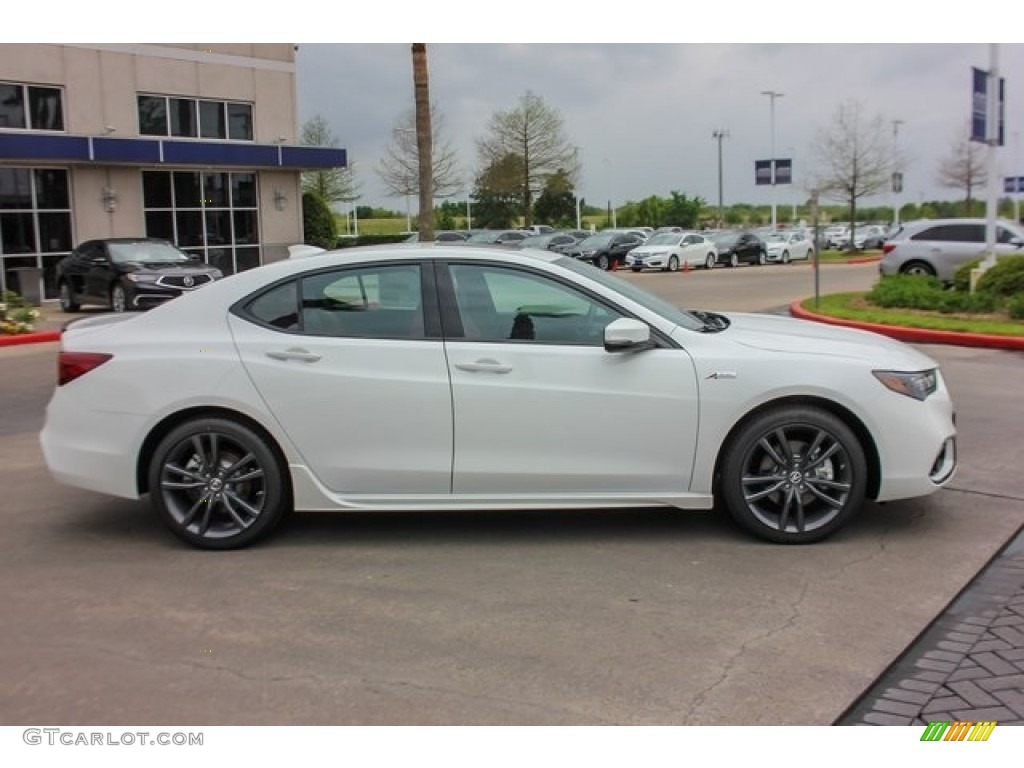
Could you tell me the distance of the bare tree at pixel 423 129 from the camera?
16953mm

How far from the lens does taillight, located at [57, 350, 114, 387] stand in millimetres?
Result: 5258

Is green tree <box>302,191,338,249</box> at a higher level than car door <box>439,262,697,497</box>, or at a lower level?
higher

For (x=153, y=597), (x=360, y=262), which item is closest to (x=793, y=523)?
(x=360, y=262)

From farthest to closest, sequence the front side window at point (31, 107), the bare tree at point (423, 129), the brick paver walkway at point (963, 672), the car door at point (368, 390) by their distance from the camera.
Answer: the front side window at point (31, 107) < the bare tree at point (423, 129) < the car door at point (368, 390) < the brick paver walkway at point (963, 672)

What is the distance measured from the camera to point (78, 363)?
208 inches

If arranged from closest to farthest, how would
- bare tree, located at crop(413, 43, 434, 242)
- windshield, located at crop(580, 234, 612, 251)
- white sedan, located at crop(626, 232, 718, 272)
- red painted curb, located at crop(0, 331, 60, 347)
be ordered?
red painted curb, located at crop(0, 331, 60, 347) → bare tree, located at crop(413, 43, 434, 242) → white sedan, located at crop(626, 232, 718, 272) → windshield, located at crop(580, 234, 612, 251)

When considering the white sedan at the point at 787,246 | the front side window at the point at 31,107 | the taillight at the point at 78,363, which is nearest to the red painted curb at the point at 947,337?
the taillight at the point at 78,363

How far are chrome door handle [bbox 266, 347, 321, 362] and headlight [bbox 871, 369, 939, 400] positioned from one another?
2936 mm

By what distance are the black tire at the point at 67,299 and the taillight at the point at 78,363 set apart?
55.3ft

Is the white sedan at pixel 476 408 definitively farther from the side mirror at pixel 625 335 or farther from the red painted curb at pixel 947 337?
the red painted curb at pixel 947 337

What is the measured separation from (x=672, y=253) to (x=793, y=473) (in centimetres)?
3230

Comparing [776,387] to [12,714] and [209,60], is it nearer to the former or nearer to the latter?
[12,714]

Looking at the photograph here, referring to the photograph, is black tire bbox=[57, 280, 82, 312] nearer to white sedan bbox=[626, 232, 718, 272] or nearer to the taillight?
the taillight

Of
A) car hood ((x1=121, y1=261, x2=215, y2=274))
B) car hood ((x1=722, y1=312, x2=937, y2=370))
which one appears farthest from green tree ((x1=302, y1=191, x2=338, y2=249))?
car hood ((x1=722, y1=312, x2=937, y2=370))
